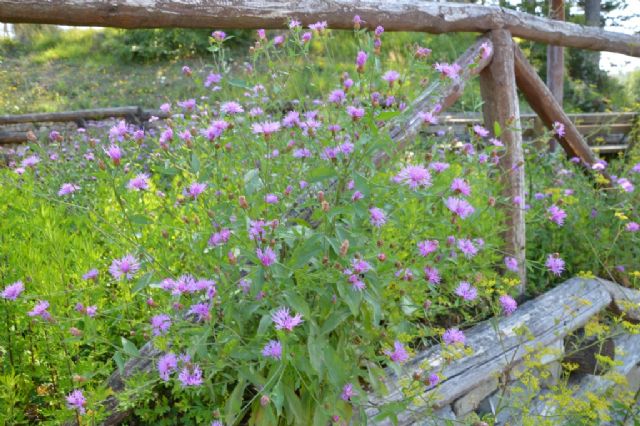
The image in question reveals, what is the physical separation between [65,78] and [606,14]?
10.7 metres

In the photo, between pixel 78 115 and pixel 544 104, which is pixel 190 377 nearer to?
pixel 544 104

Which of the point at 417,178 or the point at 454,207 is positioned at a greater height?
the point at 417,178

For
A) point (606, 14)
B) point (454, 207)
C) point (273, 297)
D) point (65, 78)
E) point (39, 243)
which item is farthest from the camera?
point (606, 14)

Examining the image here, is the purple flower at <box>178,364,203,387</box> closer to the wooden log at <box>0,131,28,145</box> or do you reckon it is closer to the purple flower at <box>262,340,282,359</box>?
the purple flower at <box>262,340,282,359</box>

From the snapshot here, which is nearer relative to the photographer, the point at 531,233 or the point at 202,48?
the point at 531,233

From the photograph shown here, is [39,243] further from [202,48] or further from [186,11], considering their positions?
[202,48]

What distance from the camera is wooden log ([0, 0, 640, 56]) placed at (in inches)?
71.6

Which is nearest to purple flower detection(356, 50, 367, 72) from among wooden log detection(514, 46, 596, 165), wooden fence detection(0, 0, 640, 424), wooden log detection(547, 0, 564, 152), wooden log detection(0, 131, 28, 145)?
wooden fence detection(0, 0, 640, 424)

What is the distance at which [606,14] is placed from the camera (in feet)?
37.3

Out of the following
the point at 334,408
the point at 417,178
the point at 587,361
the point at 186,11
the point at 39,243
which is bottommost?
the point at 587,361

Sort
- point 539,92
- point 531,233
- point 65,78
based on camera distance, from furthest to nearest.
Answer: point 65,78 < point 539,92 < point 531,233

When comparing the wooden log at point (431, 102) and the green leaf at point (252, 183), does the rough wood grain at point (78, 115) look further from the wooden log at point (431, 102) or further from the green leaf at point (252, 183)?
the green leaf at point (252, 183)

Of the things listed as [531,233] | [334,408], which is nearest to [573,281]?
[531,233]

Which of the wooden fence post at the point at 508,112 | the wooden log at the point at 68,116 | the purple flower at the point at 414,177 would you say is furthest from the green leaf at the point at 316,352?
the wooden log at the point at 68,116
